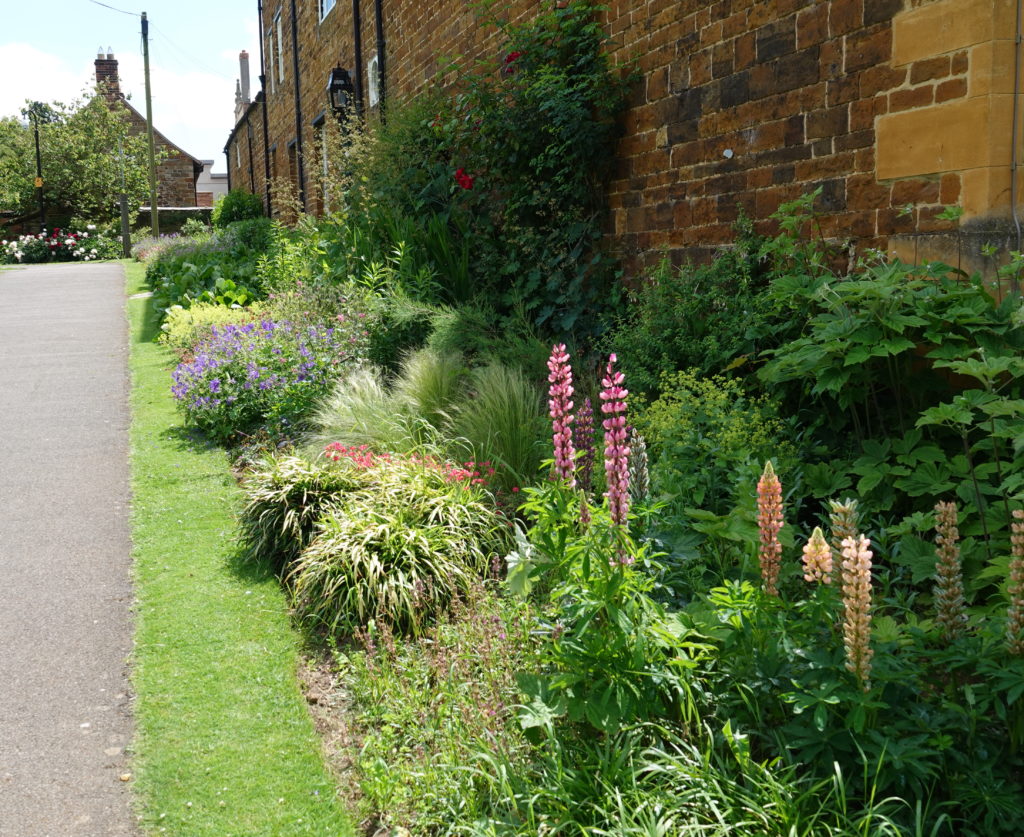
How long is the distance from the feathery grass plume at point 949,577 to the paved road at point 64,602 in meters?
2.65

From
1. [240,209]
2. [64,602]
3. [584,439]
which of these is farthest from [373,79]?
[240,209]

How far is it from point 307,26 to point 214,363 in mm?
12951

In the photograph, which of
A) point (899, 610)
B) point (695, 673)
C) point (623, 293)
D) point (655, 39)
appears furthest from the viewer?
point (623, 293)

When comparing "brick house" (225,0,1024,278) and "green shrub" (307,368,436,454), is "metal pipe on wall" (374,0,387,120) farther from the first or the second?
"green shrub" (307,368,436,454)

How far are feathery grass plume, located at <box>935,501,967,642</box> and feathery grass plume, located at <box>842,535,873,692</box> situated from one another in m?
0.44

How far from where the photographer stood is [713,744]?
8.64 ft

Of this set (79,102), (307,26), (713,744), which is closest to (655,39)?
(713,744)

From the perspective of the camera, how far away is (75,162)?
1407 inches

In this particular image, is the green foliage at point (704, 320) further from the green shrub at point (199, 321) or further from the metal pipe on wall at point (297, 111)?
the metal pipe on wall at point (297, 111)

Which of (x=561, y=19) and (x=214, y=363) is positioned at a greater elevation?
(x=561, y=19)

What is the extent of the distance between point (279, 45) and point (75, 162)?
17.8 meters

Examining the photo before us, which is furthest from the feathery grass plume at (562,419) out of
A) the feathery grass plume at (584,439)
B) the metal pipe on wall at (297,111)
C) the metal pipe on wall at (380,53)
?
the metal pipe on wall at (297,111)

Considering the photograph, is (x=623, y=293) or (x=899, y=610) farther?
(x=623, y=293)

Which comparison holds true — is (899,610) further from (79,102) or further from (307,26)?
(79,102)
